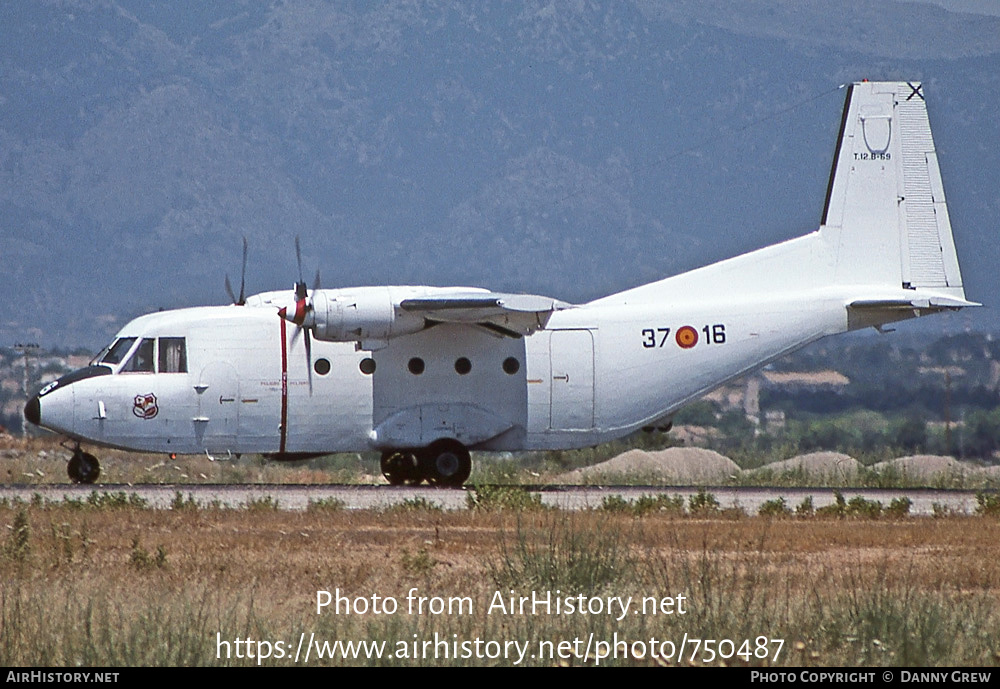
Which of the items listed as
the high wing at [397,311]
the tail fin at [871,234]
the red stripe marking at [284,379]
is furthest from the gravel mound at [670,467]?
the red stripe marking at [284,379]

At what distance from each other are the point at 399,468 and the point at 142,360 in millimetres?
4880

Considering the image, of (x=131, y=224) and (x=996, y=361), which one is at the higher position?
(x=131, y=224)

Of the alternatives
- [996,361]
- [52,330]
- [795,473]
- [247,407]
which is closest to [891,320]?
[795,473]

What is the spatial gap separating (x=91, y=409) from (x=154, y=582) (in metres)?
11.2

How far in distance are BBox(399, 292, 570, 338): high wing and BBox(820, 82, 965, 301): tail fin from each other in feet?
19.6

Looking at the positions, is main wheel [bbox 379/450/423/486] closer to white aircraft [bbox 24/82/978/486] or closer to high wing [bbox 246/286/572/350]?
white aircraft [bbox 24/82/978/486]

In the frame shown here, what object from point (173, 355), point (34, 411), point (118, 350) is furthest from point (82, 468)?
point (173, 355)

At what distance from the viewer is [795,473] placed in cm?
3119

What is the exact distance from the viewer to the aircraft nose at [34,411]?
25359 millimetres

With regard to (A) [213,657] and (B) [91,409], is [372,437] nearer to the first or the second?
(B) [91,409]

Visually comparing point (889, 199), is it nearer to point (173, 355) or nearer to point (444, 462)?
point (444, 462)

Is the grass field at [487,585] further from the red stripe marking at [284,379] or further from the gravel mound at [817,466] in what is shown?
the gravel mound at [817,466]

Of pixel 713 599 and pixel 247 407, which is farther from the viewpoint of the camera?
pixel 247 407

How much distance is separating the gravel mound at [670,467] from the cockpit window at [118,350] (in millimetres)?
9819
